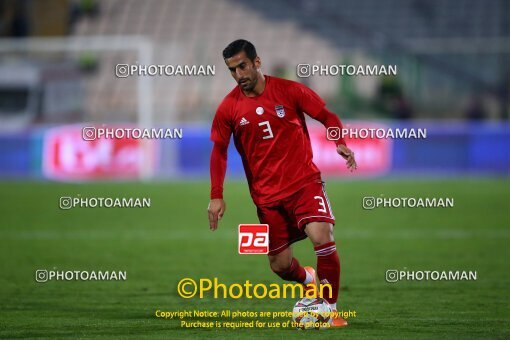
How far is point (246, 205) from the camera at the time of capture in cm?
1975

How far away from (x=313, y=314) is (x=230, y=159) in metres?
17.6

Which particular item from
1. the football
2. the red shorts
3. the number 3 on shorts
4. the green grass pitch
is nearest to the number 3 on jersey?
the red shorts

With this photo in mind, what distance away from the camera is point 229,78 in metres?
30.1

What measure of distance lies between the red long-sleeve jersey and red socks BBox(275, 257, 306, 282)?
572 millimetres

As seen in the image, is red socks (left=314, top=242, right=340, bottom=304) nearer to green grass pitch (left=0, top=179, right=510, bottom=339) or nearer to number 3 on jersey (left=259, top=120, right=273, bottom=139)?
green grass pitch (left=0, top=179, right=510, bottom=339)

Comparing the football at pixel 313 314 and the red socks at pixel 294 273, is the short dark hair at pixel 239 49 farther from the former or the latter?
the football at pixel 313 314

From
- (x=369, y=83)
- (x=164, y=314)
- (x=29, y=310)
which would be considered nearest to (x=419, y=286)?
(x=164, y=314)

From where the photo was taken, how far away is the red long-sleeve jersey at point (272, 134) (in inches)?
317

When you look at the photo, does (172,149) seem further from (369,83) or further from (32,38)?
(32,38)

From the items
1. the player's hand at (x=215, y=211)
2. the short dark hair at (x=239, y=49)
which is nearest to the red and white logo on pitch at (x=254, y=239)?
the player's hand at (x=215, y=211)

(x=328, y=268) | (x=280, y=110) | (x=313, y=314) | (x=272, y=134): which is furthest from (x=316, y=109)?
(x=313, y=314)

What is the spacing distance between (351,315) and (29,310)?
269 cm

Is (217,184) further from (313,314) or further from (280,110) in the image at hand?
(313,314)

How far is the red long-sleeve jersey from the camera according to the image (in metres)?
8.05
